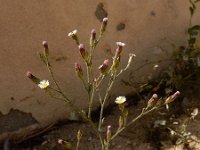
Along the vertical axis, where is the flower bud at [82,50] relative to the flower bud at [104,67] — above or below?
above

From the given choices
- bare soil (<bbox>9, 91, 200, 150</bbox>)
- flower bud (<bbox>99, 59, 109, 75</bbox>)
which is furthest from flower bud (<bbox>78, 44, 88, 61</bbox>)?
bare soil (<bbox>9, 91, 200, 150</bbox>)

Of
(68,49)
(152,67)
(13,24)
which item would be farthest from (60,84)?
(152,67)

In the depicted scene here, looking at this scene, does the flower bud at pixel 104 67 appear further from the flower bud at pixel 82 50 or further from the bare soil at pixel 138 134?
the bare soil at pixel 138 134

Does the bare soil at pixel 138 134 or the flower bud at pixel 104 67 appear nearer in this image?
the flower bud at pixel 104 67

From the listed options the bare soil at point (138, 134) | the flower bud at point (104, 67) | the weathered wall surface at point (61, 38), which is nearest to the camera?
the flower bud at point (104, 67)

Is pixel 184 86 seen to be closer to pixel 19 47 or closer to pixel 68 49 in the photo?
pixel 68 49

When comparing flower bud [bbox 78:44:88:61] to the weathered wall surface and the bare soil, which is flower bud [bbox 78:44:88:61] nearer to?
the weathered wall surface

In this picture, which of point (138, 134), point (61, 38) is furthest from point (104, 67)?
point (138, 134)

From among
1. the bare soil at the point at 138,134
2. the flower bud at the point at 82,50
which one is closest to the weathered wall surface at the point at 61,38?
the bare soil at the point at 138,134
